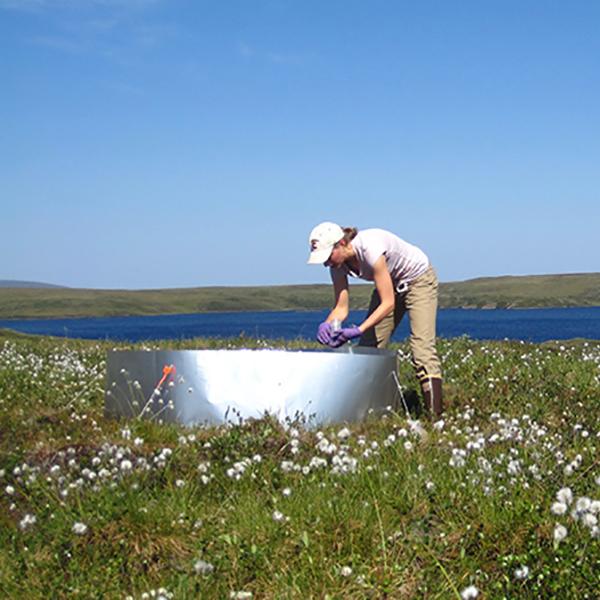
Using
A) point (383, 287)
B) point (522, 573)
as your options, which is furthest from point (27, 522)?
point (383, 287)

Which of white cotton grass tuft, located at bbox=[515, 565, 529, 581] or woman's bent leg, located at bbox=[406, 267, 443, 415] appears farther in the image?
woman's bent leg, located at bbox=[406, 267, 443, 415]

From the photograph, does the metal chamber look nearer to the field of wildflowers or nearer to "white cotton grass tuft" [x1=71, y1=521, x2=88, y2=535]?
the field of wildflowers

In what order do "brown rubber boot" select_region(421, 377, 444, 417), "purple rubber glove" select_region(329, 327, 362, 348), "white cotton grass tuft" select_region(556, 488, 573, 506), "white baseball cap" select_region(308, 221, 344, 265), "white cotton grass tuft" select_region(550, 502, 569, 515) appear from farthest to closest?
"brown rubber boot" select_region(421, 377, 444, 417)
"purple rubber glove" select_region(329, 327, 362, 348)
"white baseball cap" select_region(308, 221, 344, 265)
"white cotton grass tuft" select_region(556, 488, 573, 506)
"white cotton grass tuft" select_region(550, 502, 569, 515)

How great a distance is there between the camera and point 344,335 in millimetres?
10141

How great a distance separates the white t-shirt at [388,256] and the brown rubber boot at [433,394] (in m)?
1.25

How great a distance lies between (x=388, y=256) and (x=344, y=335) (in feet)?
3.54

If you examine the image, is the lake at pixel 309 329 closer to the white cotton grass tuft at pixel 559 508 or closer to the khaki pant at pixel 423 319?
the khaki pant at pixel 423 319

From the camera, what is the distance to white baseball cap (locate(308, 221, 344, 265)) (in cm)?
914

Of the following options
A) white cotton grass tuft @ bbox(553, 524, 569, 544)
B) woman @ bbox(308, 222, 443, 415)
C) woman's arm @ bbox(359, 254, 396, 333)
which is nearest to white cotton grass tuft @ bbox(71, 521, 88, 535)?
white cotton grass tuft @ bbox(553, 524, 569, 544)

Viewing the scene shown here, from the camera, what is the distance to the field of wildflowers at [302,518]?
4.68 m

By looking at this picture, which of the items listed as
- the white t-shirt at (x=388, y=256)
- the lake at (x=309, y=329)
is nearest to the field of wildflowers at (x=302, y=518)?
the white t-shirt at (x=388, y=256)

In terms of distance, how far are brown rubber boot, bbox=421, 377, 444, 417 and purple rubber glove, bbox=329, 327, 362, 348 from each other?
1040 mm

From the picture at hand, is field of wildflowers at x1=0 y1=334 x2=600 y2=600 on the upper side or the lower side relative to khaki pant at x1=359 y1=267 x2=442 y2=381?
lower

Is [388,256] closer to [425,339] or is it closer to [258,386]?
[425,339]
